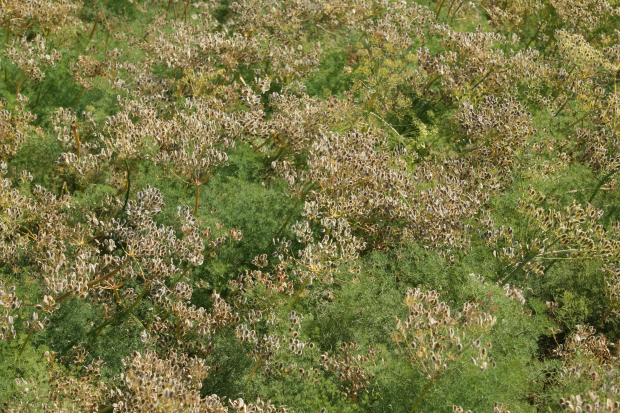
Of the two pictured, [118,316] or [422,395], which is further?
[118,316]

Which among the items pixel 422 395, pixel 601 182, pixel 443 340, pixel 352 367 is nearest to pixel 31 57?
pixel 352 367

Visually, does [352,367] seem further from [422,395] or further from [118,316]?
[118,316]

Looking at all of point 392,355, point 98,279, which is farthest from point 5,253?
point 392,355

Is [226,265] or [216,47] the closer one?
[226,265]

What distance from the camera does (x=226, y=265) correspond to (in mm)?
8781

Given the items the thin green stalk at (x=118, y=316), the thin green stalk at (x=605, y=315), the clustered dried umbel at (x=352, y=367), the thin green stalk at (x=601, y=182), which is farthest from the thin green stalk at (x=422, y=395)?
the thin green stalk at (x=601, y=182)

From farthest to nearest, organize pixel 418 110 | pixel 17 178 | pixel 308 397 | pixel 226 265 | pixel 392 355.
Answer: pixel 418 110 → pixel 17 178 → pixel 226 265 → pixel 392 355 → pixel 308 397

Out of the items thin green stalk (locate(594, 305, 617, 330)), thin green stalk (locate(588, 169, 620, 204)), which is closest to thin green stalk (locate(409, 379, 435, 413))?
thin green stalk (locate(594, 305, 617, 330))

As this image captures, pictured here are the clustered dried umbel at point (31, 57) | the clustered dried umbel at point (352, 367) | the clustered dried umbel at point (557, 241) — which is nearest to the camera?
the clustered dried umbel at point (352, 367)

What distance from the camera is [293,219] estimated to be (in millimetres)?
9422

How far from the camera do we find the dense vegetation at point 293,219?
684 centimetres

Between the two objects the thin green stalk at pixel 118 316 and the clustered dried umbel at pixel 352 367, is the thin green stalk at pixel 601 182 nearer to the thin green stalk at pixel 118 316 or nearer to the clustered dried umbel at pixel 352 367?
the clustered dried umbel at pixel 352 367

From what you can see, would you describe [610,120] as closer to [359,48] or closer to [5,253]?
[359,48]

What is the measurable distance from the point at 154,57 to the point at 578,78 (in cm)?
1070
